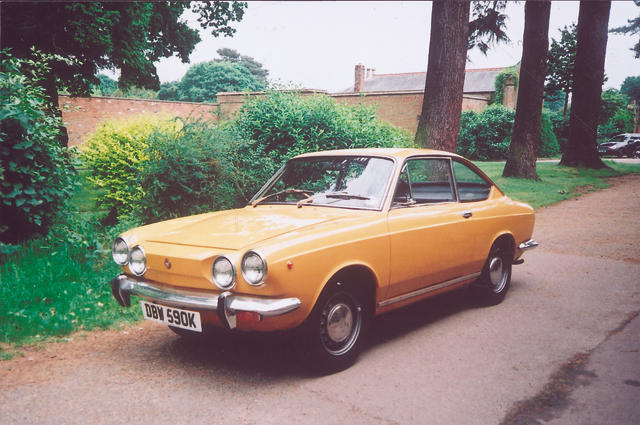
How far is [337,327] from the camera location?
12.5ft

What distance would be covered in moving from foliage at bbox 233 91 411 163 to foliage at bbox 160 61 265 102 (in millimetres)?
55233

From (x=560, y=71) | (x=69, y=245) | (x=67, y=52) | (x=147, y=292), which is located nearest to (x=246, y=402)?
(x=147, y=292)

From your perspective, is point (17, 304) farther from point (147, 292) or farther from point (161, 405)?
point (161, 405)

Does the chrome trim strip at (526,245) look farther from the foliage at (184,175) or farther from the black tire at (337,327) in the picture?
the foliage at (184,175)

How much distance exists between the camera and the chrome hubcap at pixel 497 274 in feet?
17.9

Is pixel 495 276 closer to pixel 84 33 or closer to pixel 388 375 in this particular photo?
pixel 388 375

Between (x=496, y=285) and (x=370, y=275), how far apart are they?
2.20 m

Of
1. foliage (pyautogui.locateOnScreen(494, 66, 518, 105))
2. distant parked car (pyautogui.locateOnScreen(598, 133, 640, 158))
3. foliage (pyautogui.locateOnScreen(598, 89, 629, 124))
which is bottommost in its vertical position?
distant parked car (pyautogui.locateOnScreen(598, 133, 640, 158))

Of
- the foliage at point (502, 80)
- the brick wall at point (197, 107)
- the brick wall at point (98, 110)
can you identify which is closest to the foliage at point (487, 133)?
the brick wall at point (197, 107)

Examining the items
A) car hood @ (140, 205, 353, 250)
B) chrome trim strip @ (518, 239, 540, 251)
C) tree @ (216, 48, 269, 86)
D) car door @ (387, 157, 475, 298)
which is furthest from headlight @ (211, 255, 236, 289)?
tree @ (216, 48, 269, 86)

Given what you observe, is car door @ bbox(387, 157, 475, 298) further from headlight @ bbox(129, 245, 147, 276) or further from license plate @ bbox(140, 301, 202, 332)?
headlight @ bbox(129, 245, 147, 276)

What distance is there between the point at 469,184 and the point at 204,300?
334cm

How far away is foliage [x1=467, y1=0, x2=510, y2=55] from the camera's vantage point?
57.8 ft

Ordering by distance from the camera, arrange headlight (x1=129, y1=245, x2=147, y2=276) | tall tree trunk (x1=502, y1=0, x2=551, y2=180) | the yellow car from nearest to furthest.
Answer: the yellow car
headlight (x1=129, y1=245, x2=147, y2=276)
tall tree trunk (x1=502, y1=0, x2=551, y2=180)
